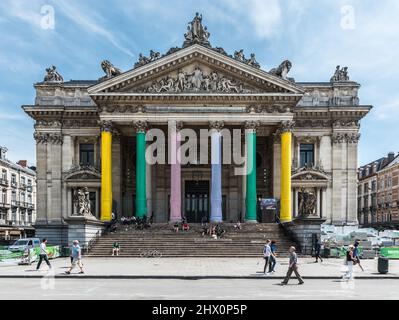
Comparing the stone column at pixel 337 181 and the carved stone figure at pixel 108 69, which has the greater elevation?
the carved stone figure at pixel 108 69

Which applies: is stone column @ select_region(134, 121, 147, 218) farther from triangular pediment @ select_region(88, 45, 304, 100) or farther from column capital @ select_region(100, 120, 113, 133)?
triangular pediment @ select_region(88, 45, 304, 100)

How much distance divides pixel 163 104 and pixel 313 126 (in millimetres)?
16636

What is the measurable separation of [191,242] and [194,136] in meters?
13.7

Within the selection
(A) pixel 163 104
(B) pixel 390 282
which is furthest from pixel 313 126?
(B) pixel 390 282

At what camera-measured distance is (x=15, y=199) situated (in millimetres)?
87062

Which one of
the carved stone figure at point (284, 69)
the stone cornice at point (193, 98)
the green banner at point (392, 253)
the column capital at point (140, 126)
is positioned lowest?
the green banner at point (392, 253)

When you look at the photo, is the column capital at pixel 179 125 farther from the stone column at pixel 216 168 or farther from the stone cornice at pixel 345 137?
the stone cornice at pixel 345 137

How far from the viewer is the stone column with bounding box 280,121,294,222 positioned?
49125 mm

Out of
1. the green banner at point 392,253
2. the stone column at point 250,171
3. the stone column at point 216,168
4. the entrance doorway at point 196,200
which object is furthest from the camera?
the entrance doorway at point 196,200

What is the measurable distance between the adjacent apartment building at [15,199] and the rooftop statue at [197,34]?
4081 cm

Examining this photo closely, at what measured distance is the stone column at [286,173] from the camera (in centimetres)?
4912

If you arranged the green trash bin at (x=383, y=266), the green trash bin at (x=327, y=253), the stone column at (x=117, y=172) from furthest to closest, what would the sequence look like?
the stone column at (x=117, y=172)
the green trash bin at (x=327, y=253)
the green trash bin at (x=383, y=266)

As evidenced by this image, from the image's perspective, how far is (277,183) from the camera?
5294 centimetres

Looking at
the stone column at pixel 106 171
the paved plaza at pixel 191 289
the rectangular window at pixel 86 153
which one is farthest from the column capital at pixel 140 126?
the paved plaza at pixel 191 289
